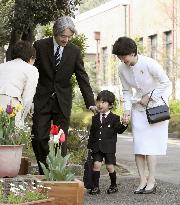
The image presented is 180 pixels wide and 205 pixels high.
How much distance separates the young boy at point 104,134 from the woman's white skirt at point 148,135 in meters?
0.23

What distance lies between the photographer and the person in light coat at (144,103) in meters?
8.87

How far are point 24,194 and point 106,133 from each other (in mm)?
3189

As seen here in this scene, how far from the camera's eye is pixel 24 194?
5871 millimetres

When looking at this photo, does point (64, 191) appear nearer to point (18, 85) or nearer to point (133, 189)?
Result: point (18, 85)

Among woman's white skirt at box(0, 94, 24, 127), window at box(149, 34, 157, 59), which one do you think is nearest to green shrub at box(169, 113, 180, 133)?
window at box(149, 34, 157, 59)

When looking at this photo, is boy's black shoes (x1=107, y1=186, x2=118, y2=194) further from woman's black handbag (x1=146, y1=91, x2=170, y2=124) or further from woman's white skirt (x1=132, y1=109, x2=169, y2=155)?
woman's black handbag (x1=146, y1=91, x2=170, y2=124)

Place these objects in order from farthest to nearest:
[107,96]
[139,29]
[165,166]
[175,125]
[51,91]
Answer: [139,29] < [175,125] < [165,166] < [107,96] < [51,91]

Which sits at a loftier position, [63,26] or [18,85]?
[63,26]

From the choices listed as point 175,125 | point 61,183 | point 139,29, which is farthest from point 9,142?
point 139,29

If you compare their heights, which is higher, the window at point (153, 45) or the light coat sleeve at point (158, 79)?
the window at point (153, 45)

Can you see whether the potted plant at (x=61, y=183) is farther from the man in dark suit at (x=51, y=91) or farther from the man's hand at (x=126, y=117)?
the man's hand at (x=126, y=117)

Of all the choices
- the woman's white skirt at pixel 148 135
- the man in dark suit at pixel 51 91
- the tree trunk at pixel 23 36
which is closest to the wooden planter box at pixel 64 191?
the man in dark suit at pixel 51 91

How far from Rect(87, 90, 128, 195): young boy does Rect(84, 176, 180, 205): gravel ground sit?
23cm

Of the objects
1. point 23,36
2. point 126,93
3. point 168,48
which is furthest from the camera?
point 168,48
